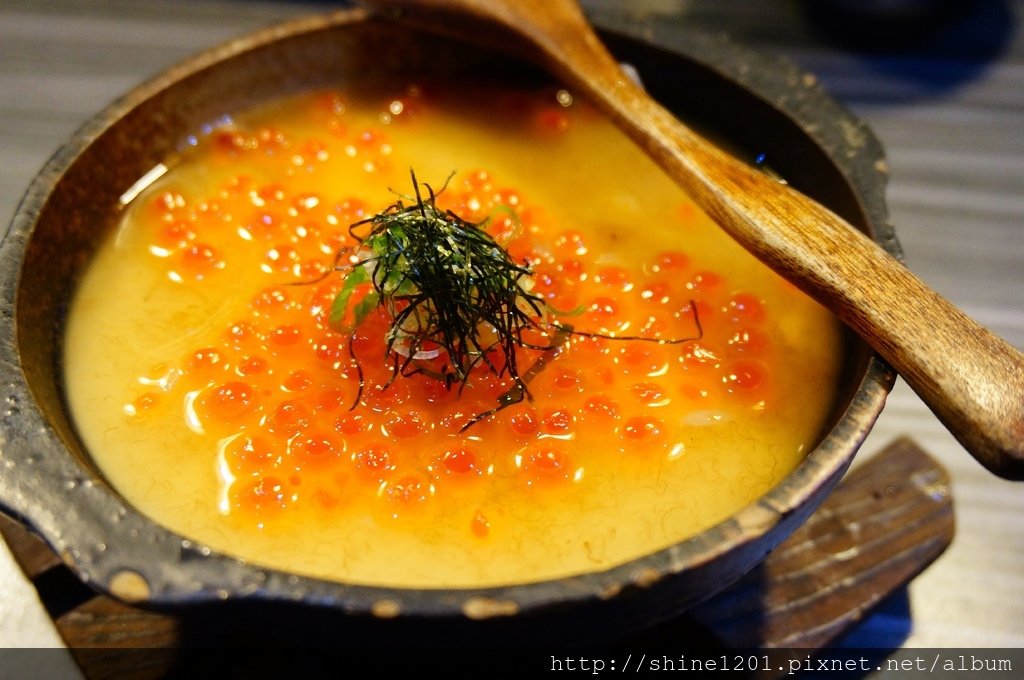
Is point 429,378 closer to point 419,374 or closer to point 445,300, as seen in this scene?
point 419,374

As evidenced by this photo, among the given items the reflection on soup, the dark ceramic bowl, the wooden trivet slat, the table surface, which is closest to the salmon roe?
the reflection on soup

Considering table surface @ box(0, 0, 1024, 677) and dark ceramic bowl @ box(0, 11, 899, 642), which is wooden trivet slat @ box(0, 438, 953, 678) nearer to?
table surface @ box(0, 0, 1024, 677)

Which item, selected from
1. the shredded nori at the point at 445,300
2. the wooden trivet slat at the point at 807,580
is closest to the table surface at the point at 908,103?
the wooden trivet slat at the point at 807,580

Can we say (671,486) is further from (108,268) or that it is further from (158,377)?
(108,268)

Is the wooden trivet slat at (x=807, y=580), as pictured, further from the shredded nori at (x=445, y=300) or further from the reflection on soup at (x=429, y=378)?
the shredded nori at (x=445, y=300)

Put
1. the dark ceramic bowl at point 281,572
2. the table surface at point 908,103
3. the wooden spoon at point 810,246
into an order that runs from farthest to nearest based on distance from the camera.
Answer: the table surface at point 908,103
the wooden spoon at point 810,246
the dark ceramic bowl at point 281,572

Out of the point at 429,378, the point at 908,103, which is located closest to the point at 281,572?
the point at 429,378
